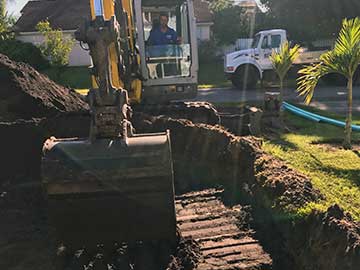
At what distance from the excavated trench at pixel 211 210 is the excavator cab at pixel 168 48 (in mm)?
1953

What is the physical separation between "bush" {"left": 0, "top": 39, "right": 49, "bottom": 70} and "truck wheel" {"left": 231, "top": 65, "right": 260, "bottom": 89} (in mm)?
11832

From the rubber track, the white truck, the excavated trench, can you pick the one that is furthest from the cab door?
the rubber track

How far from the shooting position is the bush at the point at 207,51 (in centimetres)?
3606

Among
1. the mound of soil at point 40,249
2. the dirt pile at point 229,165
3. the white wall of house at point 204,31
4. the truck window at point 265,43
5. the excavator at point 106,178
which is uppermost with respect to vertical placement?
the white wall of house at point 204,31

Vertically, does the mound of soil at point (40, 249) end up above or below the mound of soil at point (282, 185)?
Result: below

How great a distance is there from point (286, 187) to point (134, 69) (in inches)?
223

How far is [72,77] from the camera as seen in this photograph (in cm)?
3002

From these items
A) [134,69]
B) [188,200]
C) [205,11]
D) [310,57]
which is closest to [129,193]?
[188,200]

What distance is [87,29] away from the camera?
5023 millimetres

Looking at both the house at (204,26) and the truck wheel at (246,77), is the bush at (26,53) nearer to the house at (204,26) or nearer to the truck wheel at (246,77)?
the truck wheel at (246,77)

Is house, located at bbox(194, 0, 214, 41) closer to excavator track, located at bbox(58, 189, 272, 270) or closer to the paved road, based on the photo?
the paved road

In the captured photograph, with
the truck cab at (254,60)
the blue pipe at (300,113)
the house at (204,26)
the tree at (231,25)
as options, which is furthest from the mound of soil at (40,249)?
the house at (204,26)

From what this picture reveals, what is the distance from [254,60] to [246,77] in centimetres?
86

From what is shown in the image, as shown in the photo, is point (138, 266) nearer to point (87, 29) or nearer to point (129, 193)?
point (129, 193)
